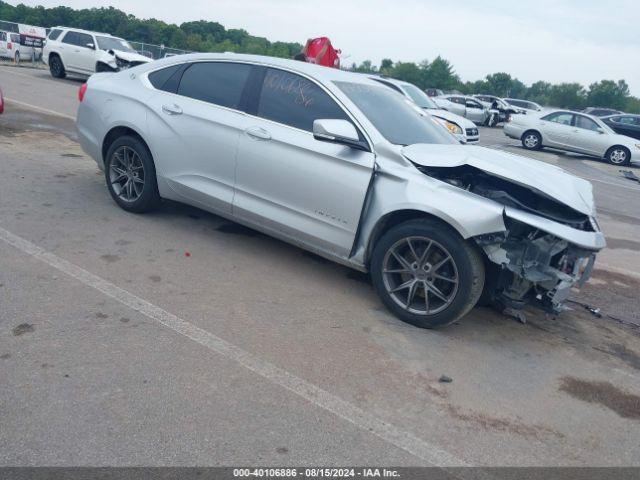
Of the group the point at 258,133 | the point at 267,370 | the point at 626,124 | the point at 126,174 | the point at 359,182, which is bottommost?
the point at 267,370

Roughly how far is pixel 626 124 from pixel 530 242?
25.7m

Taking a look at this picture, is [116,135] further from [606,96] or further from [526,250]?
[606,96]

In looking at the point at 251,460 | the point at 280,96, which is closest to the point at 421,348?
the point at 251,460

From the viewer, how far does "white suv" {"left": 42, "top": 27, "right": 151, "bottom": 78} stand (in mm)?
20906

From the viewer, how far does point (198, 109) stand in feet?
17.9

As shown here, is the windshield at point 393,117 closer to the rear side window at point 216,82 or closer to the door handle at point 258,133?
the door handle at point 258,133

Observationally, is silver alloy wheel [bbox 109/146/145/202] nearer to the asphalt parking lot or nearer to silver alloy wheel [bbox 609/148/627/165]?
the asphalt parking lot

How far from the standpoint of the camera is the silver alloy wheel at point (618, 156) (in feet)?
62.2

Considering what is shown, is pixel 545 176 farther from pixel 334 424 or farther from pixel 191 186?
pixel 191 186

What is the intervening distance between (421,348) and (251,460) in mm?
1707

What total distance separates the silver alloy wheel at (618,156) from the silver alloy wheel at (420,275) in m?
17.3

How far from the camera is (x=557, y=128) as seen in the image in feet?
65.2

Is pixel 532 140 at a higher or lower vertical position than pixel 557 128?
lower

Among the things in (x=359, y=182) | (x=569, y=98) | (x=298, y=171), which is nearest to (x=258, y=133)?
(x=298, y=171)
